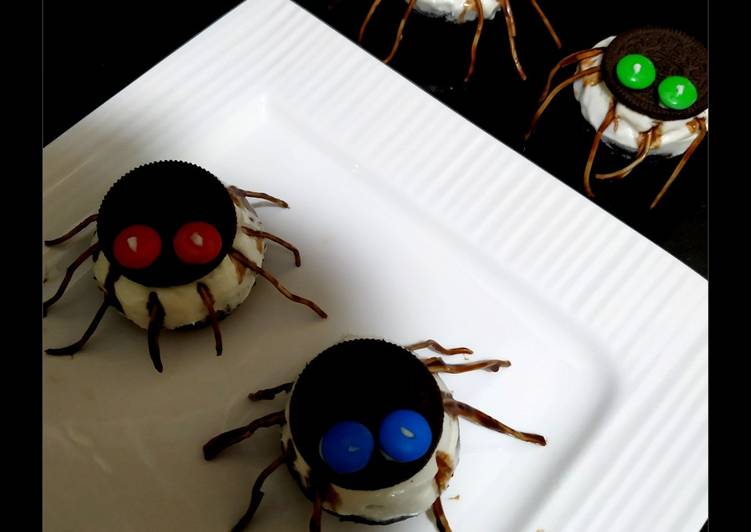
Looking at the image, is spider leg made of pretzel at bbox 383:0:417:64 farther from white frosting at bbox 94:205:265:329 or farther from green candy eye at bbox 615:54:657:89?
white frosting at bbox 94:205:265:329

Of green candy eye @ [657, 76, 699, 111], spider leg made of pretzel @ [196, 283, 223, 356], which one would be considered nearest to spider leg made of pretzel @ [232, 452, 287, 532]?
spider leg made of pretzel @ [196, 283, 223, 356]

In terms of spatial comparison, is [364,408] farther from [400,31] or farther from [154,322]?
[400,31]

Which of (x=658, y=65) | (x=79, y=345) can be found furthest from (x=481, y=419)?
(x=658, y=65)

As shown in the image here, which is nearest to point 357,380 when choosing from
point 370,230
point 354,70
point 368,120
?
point 370,230

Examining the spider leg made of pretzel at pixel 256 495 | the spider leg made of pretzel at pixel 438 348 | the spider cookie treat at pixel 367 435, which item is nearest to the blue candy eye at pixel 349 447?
the spider cookie treat at pixel 367 435

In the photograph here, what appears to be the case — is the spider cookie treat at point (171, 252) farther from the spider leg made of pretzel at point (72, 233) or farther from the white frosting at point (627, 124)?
the white frosting at point (627, 124)

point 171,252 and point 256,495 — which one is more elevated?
point 171,252

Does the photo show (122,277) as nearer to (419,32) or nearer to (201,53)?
(201,53)
